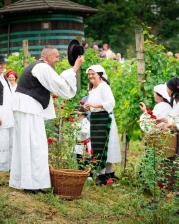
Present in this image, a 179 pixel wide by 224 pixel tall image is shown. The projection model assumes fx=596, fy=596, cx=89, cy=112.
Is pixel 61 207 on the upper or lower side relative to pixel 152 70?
lower

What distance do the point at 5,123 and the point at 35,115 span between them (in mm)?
895

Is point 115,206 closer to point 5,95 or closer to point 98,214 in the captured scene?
point 98,214

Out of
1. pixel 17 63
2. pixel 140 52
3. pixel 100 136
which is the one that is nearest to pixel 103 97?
pixel 100 136

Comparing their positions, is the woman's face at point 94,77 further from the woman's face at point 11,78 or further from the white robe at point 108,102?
the woman's face at point 11,78

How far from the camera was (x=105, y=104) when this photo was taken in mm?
7906

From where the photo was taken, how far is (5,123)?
24.9 ft

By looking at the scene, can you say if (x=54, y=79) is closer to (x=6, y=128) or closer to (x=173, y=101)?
(x=173, y=101)

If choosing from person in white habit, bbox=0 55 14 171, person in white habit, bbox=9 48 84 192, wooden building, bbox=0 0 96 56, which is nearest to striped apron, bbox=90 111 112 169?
person in white habit, bbox=0 55 14 171

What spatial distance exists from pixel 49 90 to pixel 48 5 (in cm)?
1149

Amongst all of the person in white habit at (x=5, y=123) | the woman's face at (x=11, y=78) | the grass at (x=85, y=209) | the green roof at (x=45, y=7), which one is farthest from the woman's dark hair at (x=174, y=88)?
the green roof at (x=45, y=7)

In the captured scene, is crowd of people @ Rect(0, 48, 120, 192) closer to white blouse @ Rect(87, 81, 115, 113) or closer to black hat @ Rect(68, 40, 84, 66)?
black hat @ Rect(68, 40, 84, 66)

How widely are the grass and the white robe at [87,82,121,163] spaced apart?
0.96 m

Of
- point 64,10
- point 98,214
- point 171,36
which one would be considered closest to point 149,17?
point 171,36

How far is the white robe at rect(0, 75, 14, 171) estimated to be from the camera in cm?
763
